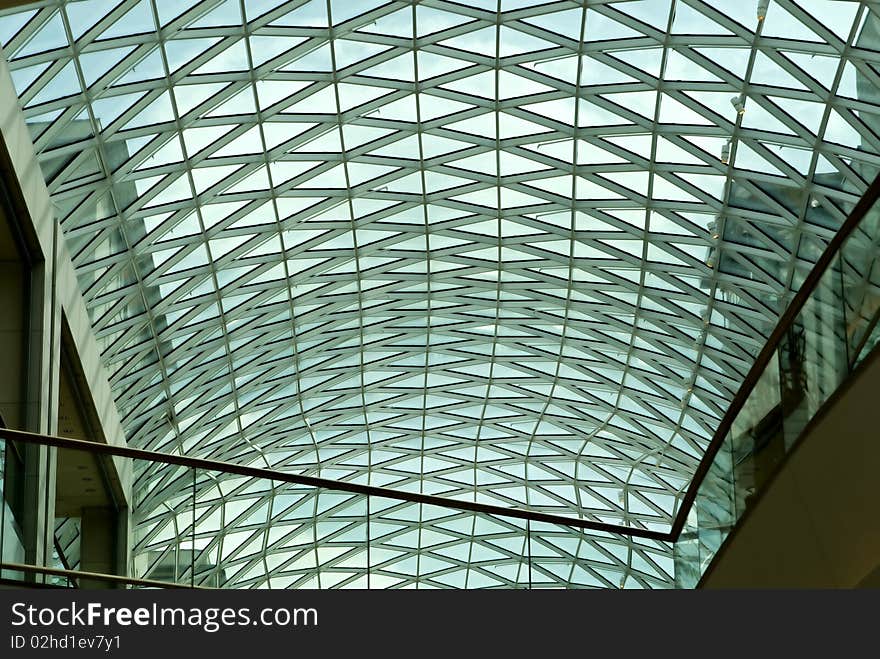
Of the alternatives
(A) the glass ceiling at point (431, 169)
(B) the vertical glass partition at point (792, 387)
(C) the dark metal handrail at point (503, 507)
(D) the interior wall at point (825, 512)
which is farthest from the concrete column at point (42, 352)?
(D) the interior wall at point (825, 512)

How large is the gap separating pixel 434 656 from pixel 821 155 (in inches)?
1185

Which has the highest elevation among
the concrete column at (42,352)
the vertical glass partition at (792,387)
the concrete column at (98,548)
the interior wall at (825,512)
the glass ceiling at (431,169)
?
the glass ceiling at (431,169)

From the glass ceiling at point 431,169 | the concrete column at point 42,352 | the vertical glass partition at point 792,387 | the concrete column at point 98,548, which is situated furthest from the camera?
the glass ceiling at point 431,169

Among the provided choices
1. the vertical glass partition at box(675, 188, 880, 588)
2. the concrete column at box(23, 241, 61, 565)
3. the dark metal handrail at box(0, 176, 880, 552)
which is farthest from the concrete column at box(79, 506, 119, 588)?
the vertical glass partition at box(675, 188, 880, 588)

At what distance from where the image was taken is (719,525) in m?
14.2

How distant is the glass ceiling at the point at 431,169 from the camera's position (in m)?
31.8

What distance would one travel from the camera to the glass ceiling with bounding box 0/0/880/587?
104 feet

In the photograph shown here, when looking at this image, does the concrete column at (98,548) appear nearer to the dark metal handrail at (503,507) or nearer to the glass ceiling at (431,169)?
the dark metal handrail at (503,507)

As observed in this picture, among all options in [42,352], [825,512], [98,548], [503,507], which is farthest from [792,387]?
[42,352]

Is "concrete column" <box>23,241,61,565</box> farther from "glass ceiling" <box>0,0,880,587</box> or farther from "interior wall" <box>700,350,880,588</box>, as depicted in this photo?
"interior wall" <box>700,350,880,588</box>

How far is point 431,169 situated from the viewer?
129ft

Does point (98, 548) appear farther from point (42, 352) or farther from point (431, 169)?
point (431, 169)

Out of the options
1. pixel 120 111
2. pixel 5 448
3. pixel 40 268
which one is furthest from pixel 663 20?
pixel 5 448

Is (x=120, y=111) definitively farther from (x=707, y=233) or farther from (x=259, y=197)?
(x=707, y=233)
